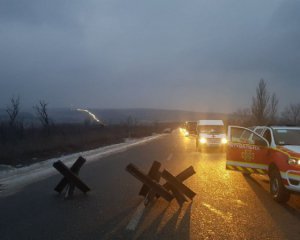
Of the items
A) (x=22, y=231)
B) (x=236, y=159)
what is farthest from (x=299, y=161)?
(x=22, y=231)

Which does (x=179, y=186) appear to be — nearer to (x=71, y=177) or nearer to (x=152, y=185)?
(x=152, y=185)

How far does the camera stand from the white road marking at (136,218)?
289 inches

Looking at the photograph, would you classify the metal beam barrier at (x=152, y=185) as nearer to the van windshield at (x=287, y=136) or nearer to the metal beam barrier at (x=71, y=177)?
the metal beam barrier at (x=71, y=177)

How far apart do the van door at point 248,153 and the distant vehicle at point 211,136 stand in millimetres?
15702

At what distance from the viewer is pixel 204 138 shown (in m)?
28.9

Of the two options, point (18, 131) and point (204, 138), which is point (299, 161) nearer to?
point (204, 138)

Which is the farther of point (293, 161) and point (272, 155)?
point (272, 155)

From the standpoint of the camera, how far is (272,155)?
10.8 meters

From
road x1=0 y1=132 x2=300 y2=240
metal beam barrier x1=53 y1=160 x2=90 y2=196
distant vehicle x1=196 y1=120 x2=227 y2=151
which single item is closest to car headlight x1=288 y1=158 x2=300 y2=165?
road x1=0 y1=132 x2=300 y2=240

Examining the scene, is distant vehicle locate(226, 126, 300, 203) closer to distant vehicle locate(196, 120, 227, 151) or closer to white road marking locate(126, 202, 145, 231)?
white road marking locate(126, 202, 145, 231)

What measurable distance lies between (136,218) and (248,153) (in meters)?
4.90

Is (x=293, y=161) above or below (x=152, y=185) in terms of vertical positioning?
above

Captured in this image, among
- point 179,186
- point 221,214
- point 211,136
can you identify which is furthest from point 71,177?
point 211,136

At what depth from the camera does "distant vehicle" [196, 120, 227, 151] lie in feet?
94.5
